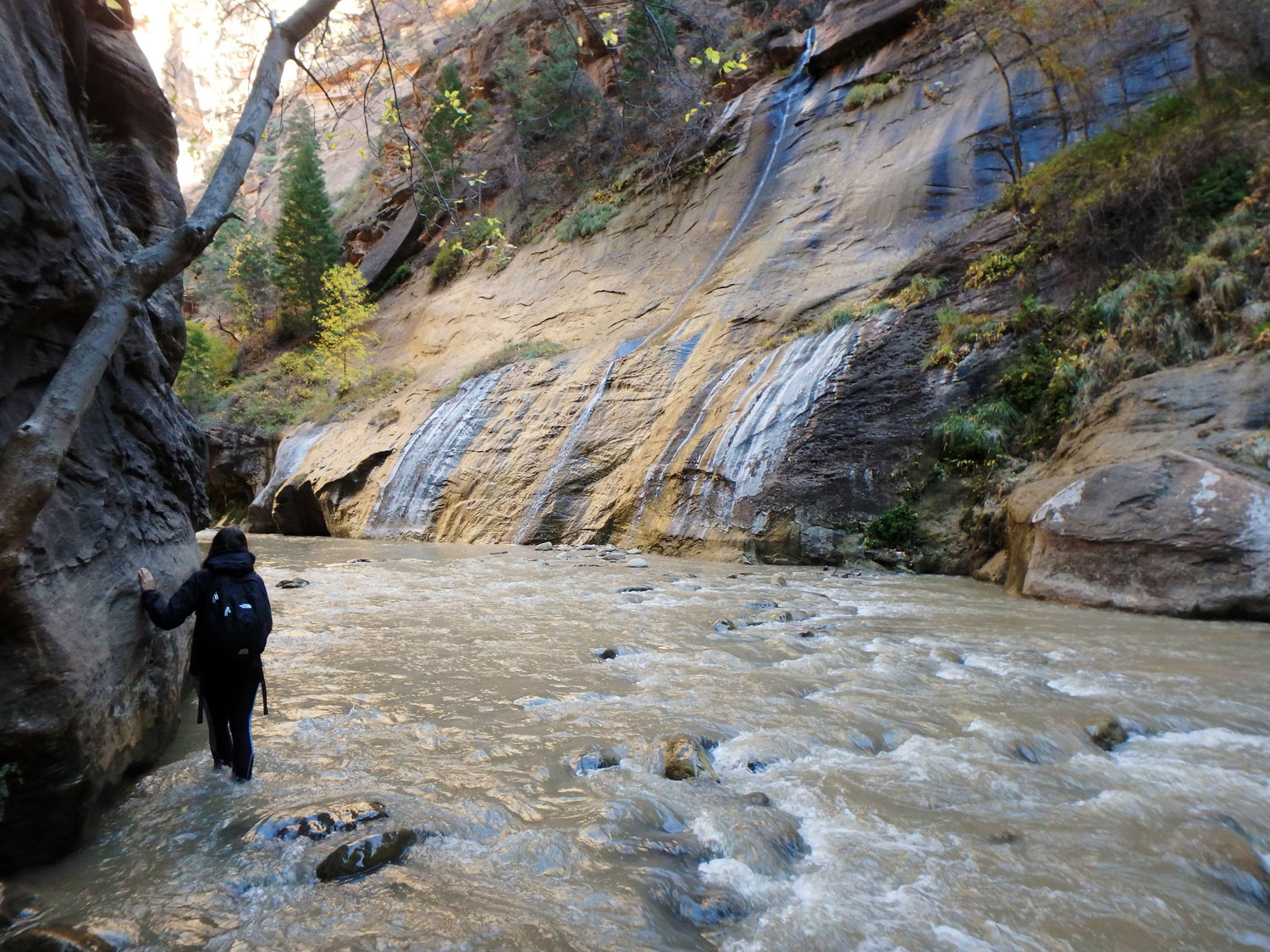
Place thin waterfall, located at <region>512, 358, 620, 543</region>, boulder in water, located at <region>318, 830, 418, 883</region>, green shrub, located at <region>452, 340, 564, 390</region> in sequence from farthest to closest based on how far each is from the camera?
green shrub, located at <region>452, 340, 564, 390</region>, thin waterfall, located at <region>512, 358, 620, 543</region>, boulder in water, located at <region>318, 830, 418, 883</region>

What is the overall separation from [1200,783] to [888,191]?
1631cm

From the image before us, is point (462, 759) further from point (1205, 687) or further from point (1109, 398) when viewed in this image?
point (1109, 398)

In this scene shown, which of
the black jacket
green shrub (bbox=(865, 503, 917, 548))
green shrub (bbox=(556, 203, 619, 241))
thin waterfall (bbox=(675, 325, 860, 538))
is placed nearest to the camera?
the black jacket

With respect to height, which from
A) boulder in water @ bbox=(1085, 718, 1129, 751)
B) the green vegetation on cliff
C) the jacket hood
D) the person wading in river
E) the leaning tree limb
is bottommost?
boulder in water @ bbox=(1085, 718, 1129, 751)

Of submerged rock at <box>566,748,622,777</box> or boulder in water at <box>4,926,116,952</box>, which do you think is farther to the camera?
submerged rock at <box>566,748,622,777</box>

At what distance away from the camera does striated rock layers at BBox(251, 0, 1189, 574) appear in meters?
11.6

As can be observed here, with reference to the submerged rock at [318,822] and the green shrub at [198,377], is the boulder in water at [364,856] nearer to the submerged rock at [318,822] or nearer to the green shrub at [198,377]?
the submerged rock at [318,822]

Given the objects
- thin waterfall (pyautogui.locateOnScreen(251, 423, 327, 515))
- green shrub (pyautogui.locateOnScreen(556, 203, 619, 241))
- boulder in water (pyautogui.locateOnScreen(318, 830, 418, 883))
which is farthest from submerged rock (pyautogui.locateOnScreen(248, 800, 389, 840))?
green shrub (pyautogui.locateOnScreen(556, 203, 619, 241))

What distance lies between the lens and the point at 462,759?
3.42 metres

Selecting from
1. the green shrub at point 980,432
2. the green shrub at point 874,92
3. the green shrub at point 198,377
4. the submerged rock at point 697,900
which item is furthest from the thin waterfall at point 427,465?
the submerged rock at point 697,900

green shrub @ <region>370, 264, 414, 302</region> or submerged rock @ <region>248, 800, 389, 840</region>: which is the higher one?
green shrub @ <region>370, 264, 414, 302</region>

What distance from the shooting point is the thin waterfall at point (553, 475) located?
1444 centimetres

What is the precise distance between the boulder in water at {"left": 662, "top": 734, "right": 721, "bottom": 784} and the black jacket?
196cm

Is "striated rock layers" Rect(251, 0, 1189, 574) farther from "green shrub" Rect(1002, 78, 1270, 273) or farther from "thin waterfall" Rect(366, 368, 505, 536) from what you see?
"green shrub" Rect(1002, 78, 1270, 273)
